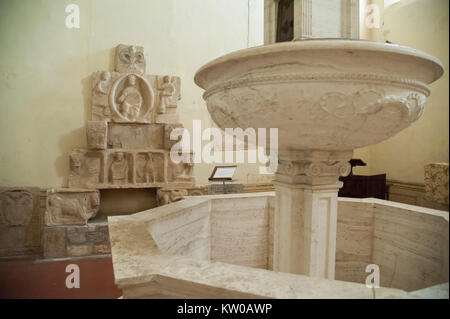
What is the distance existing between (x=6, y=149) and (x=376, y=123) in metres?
3.95

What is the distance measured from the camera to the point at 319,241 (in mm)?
1616

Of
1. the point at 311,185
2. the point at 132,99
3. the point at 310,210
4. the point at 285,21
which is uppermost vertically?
the point at 285,21

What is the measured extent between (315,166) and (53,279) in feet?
8.69

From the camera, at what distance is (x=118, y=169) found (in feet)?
12.8

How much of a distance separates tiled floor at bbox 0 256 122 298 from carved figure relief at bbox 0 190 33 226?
0.44m

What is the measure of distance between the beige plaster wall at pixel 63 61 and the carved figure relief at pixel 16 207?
0.15m

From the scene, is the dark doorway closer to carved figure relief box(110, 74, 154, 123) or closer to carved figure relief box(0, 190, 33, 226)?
carved figure relief box(110, 74, 154, 123)

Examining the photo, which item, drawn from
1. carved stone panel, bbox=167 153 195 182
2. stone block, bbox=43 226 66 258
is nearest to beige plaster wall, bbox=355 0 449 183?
carved stone panel, bbox=167 153 195 182

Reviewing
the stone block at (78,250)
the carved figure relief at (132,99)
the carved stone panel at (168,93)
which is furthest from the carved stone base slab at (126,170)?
the stone block at (78,250)

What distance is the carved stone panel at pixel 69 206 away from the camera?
3.60 meters

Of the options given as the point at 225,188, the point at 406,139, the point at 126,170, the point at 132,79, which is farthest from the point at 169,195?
the point at 406,139

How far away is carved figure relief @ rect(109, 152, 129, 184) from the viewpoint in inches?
152

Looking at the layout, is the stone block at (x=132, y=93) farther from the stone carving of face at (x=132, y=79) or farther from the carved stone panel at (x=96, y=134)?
the carved stone panel at (x=96, y=134)

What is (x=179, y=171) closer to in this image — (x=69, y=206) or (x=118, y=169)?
(x=118, y=169)
